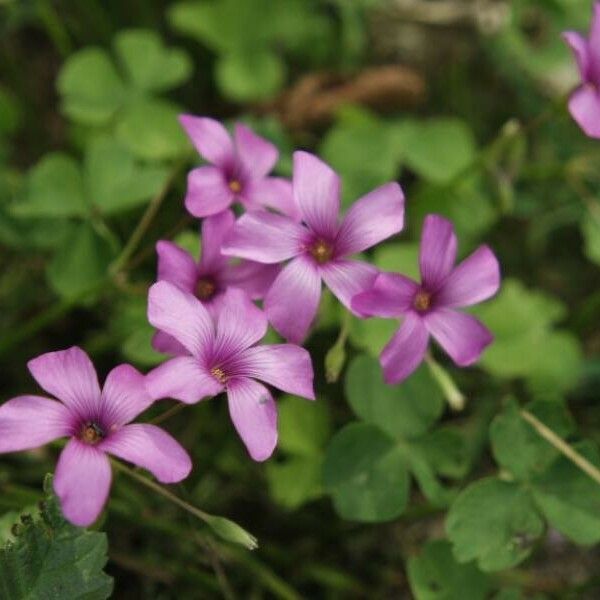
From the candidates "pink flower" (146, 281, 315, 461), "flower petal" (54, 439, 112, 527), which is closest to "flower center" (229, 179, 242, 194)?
"pink flower" (146, 281, 315, 461)

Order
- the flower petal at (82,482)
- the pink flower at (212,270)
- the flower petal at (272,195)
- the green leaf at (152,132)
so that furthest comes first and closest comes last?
the green leaf at (152,132) < the flower petal at (272,195) < the pink flower at (212,270) < the flower petal at (82,482)

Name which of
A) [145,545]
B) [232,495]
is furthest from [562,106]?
[145,545]

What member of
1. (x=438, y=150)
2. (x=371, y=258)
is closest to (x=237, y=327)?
(x=371, y=258)

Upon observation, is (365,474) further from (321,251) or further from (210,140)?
(210,140)

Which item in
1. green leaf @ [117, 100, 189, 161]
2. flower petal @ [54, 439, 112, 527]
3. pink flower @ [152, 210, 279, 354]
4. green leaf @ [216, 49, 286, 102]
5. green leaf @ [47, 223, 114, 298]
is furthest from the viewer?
green leaf @ [216, 49, 286, 102]

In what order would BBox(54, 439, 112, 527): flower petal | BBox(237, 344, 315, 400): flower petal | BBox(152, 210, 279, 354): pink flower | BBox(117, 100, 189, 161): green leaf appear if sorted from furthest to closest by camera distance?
BBox(117, 100, 189, 161): green leaf
BBox(152, 210, 279, 354): pink flower
BBox(237, 344, 315, 400): flower petal
BBox(54, 439, 112, 527): flower petal

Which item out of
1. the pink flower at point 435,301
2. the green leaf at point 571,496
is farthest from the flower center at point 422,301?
the green leaf at point 571,496

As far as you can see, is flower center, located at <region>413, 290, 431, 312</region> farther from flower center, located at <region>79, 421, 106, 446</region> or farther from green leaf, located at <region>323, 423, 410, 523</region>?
flower center, located at <region>79, 421, 106, 446</region>

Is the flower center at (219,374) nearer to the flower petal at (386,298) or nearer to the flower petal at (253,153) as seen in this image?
the flower petal at (386,298)
